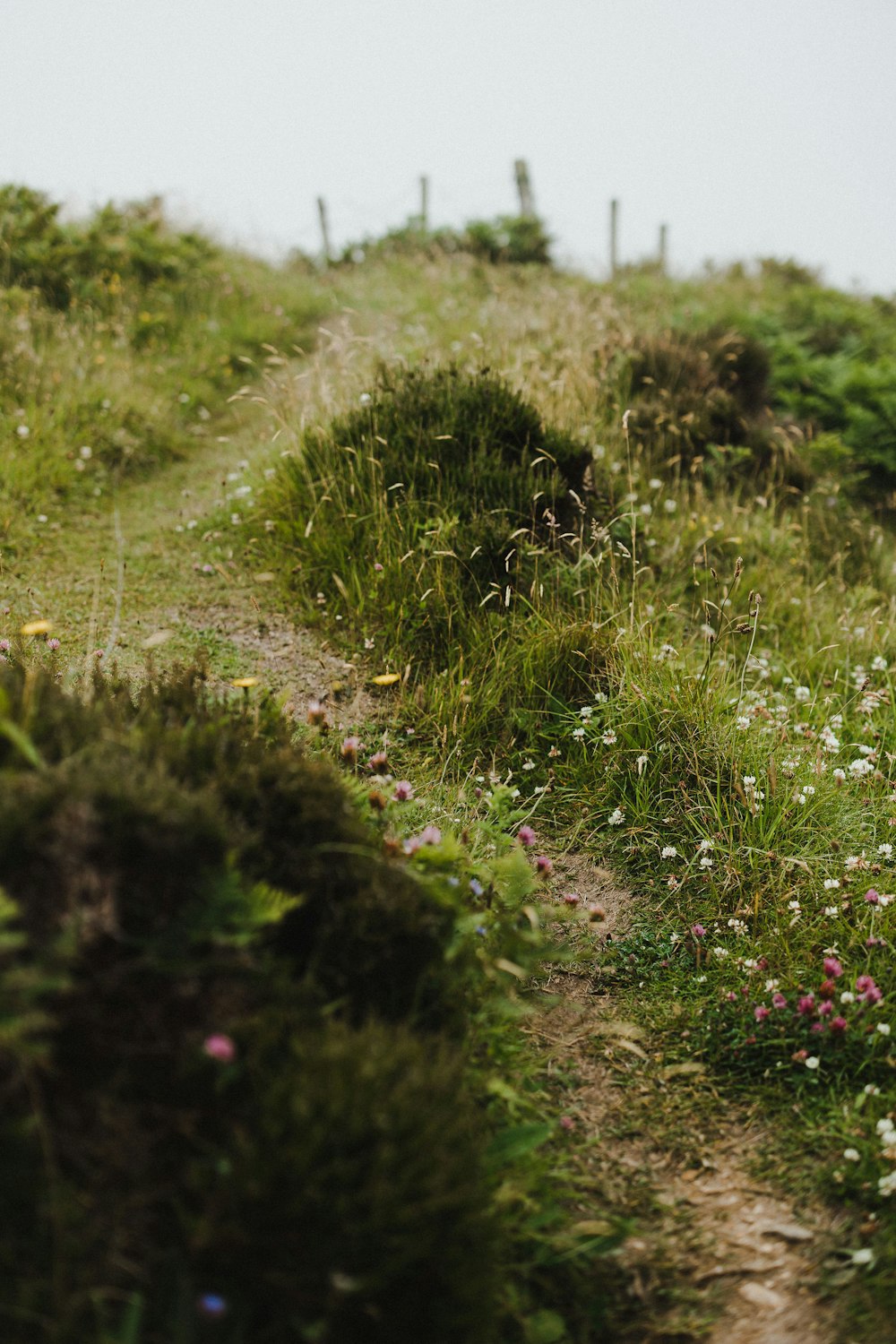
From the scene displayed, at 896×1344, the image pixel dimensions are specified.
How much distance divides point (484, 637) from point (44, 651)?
6.74 ft

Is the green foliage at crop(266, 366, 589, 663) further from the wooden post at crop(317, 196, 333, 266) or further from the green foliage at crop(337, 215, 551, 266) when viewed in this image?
the wooden post at crop(317, 196, 333, 266)

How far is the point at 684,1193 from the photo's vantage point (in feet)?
7.69

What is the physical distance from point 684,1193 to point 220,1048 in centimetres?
152

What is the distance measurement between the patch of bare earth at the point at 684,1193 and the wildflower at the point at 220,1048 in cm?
96

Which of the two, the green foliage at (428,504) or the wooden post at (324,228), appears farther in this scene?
the wooden post at (324,228)

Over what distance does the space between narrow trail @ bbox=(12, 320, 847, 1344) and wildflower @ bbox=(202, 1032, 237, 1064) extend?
974 mm

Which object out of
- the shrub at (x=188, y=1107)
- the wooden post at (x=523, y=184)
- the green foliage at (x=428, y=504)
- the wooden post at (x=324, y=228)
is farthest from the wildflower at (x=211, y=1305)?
the wooden post at (x=523, y=184)

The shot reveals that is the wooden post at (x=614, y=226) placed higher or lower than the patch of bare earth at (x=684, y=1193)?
higher

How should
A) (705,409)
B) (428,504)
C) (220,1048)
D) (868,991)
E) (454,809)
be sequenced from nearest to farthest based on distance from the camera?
(220,1048)
(868,991)
(454,809)
(428,504)
(705,409)

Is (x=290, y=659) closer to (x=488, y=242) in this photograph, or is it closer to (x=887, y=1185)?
(x=887, y=1185)

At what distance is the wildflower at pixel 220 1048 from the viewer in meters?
1.57

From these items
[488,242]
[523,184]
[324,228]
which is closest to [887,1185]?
[488,242]

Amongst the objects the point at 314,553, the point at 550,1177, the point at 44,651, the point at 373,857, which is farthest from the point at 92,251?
the point at 550,1177

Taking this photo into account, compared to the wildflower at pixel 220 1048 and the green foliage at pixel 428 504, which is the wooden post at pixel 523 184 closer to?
the green foliage at pixel 428 504
